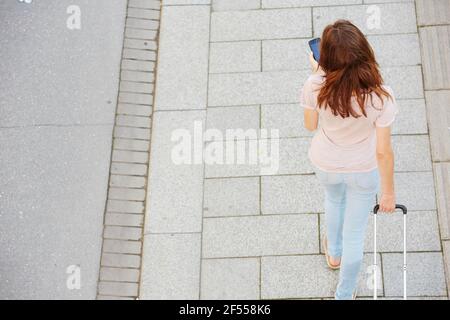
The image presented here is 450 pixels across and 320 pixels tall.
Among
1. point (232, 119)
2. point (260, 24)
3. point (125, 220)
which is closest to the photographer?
point (125, 220)

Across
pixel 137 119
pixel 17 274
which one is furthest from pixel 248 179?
pixel 17 274

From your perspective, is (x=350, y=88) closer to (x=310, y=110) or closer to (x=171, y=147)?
(x=310, y=110)

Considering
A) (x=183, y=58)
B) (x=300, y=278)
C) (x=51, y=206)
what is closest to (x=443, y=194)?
(x=300, y=278)

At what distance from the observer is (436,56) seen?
5.61m

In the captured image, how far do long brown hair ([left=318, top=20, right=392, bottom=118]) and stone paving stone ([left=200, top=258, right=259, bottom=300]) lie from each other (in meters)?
1.92

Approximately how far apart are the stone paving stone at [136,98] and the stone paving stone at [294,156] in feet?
4.29

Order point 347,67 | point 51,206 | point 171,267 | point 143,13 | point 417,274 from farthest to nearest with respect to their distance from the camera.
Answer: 1. point 143,13
2. point 51,206
3. point 171,267
4. point 417,274
5. point 347,67

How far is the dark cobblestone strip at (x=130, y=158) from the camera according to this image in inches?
192

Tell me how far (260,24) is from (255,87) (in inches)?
31.4

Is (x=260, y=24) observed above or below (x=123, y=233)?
above

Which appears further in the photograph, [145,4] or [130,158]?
[145,4]

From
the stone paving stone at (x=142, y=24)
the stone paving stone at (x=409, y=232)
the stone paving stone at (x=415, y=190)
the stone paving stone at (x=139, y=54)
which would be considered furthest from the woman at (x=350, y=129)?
the stone paving stone at (x=142, y=24)

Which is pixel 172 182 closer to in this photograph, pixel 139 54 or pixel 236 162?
pixel 236 162
